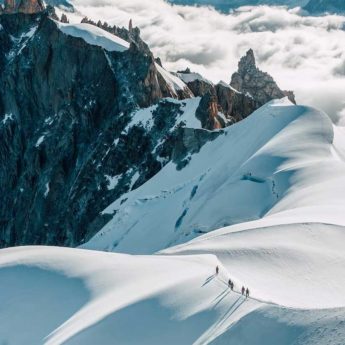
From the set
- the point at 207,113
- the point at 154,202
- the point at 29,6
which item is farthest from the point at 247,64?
the point at 154,202

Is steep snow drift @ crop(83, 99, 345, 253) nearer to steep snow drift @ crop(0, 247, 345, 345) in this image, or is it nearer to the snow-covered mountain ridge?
the snow-covered mountain ridge

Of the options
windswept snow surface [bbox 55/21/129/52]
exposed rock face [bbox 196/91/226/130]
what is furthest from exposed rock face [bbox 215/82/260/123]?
windswept snow surface [bbox 55/21/129/52]

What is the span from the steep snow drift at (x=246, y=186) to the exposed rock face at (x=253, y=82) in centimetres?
7857

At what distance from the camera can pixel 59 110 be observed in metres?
131

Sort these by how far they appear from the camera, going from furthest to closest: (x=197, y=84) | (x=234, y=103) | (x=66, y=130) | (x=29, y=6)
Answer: (x=29, y=6)
(x=197, y=84)
(x=66, y=130)
(x=234, y=103)

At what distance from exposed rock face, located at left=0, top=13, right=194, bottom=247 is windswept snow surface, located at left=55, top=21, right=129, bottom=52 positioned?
1534mm

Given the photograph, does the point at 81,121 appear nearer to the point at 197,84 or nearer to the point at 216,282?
the point at 197,84

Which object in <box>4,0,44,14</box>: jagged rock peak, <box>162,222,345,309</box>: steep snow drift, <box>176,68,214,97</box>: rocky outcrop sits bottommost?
<box>176,68,214,97</box>: rocky outcrop

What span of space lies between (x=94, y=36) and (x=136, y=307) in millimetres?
102323

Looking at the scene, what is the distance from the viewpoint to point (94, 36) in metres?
129

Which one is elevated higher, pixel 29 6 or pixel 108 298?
pixel 29 6

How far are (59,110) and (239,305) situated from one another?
344ft

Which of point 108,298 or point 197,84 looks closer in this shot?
point 108,298

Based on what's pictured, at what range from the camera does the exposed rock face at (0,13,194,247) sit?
110562mm
